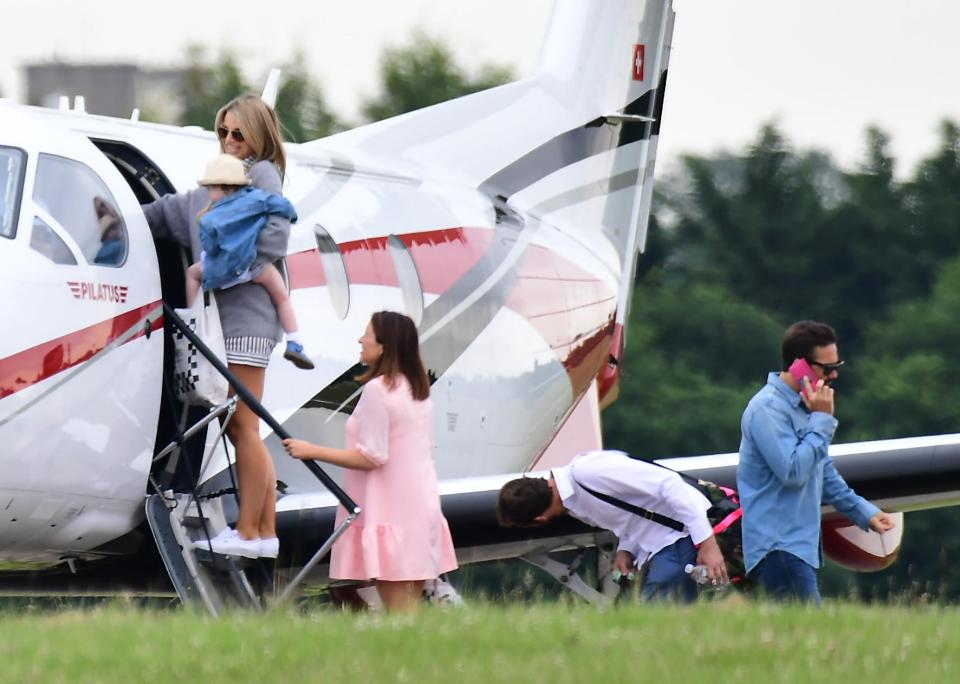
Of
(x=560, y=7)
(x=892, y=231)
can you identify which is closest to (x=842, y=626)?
(x=560, y=7)

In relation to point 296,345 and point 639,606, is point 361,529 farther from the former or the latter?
point 639,606

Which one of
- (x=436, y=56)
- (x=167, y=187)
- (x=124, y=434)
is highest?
(x=436, y=56)

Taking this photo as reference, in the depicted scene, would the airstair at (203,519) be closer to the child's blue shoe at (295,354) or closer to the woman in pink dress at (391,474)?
the woman in pink dress at (391,474)

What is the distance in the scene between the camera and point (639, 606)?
7.64 m

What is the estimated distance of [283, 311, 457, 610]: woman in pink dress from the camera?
29.0 feet

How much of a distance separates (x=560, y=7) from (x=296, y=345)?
6.87 meters

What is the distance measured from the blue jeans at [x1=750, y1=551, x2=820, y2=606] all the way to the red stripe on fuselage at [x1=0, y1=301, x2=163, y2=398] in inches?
121

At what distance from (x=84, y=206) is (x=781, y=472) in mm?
3416

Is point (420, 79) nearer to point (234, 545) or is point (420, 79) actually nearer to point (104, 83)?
point (104, 83)

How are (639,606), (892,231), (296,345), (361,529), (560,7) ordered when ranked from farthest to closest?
(892,231), (560,7), (296,345), (361,529), (639,606)

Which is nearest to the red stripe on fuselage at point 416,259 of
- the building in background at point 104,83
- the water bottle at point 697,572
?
the water bottle at point 697,572

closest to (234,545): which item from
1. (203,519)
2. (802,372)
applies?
(203,519)

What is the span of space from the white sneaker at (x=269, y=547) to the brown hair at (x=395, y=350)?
3.38 ft

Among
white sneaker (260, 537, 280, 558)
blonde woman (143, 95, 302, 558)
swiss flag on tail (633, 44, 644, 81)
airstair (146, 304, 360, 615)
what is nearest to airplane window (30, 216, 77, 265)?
airstair (146, 304, 360, 615)
